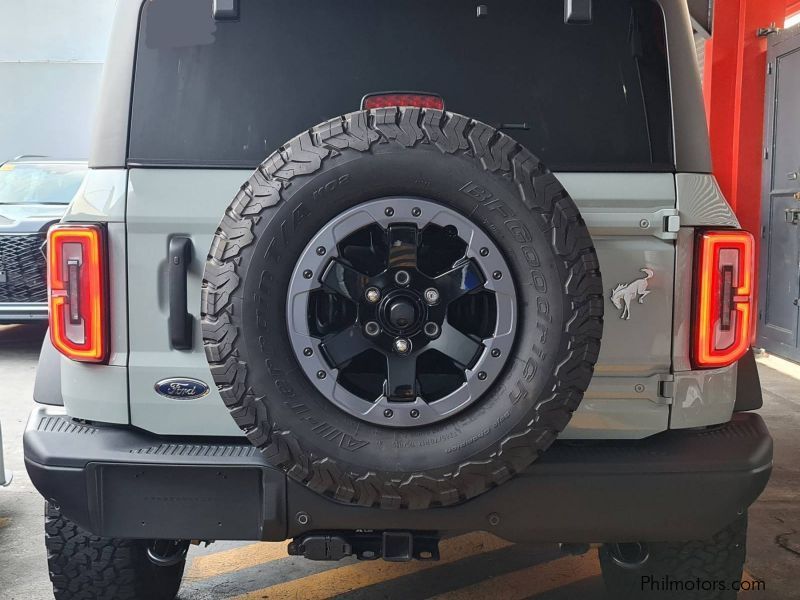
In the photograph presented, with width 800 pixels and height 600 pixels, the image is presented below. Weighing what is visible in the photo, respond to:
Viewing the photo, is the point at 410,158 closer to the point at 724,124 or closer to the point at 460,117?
the point at 460,117

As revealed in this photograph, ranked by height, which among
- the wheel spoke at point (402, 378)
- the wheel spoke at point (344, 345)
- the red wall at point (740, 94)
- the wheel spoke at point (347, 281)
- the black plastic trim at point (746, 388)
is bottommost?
the black plastic trim at point (746, 388)

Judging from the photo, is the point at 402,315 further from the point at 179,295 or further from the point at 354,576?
the point at 354,576

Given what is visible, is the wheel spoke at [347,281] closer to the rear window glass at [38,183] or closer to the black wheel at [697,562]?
the black wheel at [697,562]

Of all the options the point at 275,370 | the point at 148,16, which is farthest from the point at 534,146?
the point at 148,16

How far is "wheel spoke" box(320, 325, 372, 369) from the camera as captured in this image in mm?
1928

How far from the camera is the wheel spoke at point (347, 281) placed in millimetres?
1926

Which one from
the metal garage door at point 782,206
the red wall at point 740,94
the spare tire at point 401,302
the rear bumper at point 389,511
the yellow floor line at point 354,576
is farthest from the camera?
the red wall at point 740,94

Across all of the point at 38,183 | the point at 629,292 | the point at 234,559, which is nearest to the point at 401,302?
the point at 629,292

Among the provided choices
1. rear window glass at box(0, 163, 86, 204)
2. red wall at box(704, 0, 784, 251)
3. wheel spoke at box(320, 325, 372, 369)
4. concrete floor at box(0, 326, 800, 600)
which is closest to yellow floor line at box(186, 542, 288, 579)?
concrete floor at box(0, 326, 800, 600)

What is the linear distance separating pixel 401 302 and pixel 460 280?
5.8 inches

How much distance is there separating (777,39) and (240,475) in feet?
22.9

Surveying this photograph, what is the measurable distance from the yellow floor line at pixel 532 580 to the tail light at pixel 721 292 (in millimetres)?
1269

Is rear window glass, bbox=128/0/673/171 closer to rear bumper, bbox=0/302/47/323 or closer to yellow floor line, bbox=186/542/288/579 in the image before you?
yellow floor line, bbox=186/542/288/579

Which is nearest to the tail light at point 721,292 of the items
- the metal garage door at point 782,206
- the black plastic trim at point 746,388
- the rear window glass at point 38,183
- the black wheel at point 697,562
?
the black plastic trim at point 746,388
